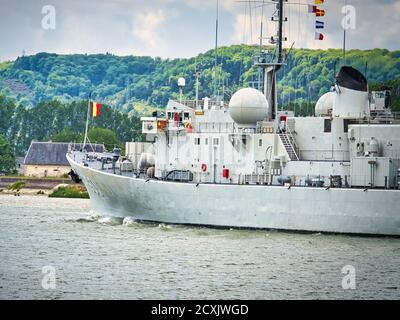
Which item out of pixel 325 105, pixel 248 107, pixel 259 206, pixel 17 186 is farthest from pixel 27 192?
pixel 259 206

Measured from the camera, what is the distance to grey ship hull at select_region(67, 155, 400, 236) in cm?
4747

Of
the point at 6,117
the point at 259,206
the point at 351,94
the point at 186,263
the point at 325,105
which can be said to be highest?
the point at 6,117

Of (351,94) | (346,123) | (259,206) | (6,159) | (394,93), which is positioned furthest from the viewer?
(6,159)

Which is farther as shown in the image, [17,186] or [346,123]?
[17,186]

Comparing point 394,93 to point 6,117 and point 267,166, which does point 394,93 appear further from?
point 6,117

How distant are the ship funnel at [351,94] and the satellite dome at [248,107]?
3735 mm

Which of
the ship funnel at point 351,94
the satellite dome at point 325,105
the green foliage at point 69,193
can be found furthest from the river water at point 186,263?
the green foliage at point 69,193

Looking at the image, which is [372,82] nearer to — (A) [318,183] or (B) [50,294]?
(A) [318,183]

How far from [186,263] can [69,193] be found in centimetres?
5101

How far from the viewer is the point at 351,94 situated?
172ft

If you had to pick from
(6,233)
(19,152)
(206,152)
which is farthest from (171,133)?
(19,152)

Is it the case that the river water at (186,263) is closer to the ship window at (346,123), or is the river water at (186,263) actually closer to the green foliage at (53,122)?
the ship window at (346,123)

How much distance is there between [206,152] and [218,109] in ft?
9.50

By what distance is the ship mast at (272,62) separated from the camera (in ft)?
181
